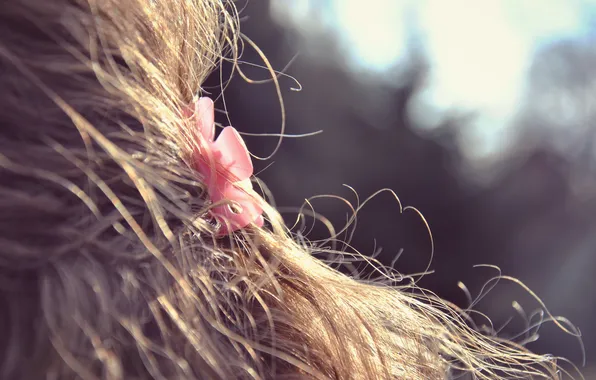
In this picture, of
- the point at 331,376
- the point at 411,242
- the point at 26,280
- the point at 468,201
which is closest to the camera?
the point at 26,280

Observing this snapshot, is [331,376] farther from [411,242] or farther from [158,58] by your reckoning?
[411,242]

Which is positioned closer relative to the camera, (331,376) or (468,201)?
(331,376)

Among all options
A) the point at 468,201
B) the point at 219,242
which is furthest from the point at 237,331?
the point at 468,201
